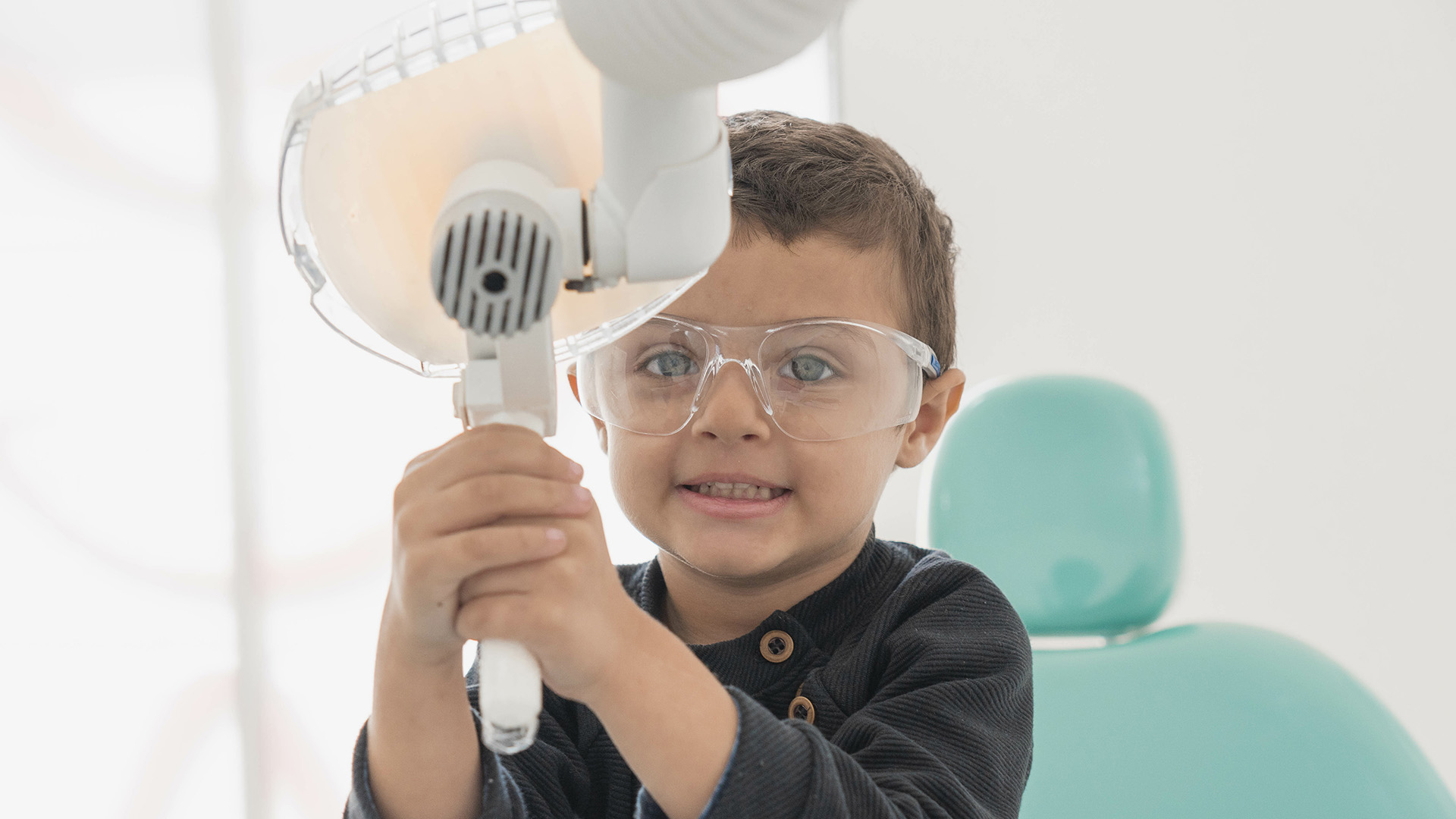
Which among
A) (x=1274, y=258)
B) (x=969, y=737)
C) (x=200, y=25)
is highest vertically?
(x=200, y=25)

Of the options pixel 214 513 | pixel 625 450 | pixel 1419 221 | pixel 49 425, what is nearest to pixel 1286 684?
pixel 625 450

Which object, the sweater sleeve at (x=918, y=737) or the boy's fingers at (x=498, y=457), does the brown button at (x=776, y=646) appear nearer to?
the sweater sleeve at (x=918, y=737)

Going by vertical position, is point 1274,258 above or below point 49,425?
above

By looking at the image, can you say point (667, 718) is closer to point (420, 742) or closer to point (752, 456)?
point (420, 742)

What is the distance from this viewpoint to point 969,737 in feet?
2.40

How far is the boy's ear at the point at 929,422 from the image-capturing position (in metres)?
1.04

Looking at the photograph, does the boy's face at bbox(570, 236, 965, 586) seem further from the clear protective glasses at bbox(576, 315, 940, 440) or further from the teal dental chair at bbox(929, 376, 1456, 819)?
the teal dental chair at bbox(929, 376, 1456, 819)

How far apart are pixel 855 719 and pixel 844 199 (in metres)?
0.43

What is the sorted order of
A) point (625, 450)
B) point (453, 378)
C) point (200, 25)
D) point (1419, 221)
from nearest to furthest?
point (453, 378), point (625, 450), point (1419, 221), point (200, 25)

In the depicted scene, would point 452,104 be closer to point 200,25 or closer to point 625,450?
point 625,450

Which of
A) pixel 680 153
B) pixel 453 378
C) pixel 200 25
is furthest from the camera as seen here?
pixel 200 25

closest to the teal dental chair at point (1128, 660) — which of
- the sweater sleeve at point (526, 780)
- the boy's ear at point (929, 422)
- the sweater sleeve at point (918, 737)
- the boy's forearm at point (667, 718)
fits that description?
the boy's ear at point (929, 422)

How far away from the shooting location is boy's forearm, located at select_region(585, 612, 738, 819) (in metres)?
0.56

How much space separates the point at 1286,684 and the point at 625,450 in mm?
712
